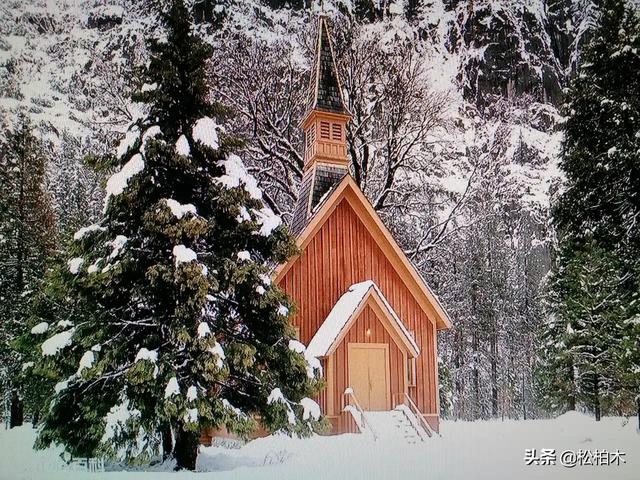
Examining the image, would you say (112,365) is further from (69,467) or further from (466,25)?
(466,25)

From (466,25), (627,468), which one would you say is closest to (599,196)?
(466,25)

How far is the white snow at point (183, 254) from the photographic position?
6047 mm

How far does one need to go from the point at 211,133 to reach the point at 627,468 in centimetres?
574

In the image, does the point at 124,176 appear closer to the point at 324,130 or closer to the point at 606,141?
the point at 324,130

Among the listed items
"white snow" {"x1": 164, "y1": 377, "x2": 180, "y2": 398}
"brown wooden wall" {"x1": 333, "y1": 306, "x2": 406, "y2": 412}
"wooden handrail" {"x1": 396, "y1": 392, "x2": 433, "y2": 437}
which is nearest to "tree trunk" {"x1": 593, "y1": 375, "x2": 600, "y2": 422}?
"wooden handrail" {"x1": 396, "y1": 392, "x2": 433, "y2": 437}

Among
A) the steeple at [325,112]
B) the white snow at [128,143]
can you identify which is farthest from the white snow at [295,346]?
the steeple at [325,112]

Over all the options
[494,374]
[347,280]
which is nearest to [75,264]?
[347,280]

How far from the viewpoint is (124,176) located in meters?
6.21

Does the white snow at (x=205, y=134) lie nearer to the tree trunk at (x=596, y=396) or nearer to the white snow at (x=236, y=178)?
the white snow at (x=236, y=178)

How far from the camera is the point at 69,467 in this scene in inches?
251

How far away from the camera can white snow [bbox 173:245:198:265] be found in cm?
605

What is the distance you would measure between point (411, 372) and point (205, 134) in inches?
158

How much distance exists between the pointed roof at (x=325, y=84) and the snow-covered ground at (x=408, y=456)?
4.39 m

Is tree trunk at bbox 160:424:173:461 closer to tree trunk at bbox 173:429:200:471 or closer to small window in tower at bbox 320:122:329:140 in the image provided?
tree trunk at bbox 173:429:200:471
